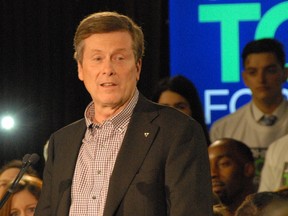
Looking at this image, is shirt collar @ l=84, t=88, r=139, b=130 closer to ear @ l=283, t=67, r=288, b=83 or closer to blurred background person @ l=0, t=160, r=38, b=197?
blurred background person @ l=0, t=160, r=38, b=197

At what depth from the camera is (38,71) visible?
5.98 metres

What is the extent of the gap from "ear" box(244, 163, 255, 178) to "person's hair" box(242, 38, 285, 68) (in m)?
0.74

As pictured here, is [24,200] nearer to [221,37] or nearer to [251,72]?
[251,72]

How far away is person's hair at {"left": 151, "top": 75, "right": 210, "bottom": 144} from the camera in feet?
16.6

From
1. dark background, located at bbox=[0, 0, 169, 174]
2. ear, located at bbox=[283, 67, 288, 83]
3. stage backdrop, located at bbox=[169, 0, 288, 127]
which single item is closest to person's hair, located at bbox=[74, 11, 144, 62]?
ear, located at bbox=[283, 67, 288, 83]

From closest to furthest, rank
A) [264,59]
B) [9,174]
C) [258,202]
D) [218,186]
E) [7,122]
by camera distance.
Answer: [258,202] < [9,174] < [218,186] < [264,59] < [7,122]

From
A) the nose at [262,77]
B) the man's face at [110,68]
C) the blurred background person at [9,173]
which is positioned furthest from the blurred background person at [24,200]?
the nose at [262,77]

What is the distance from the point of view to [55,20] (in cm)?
592

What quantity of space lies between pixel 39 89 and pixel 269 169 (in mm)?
1919

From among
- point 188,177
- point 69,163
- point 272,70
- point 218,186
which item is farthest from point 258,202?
point 272,70

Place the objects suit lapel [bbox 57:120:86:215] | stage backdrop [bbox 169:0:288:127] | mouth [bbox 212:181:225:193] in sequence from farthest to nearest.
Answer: stage backdrop [bbox 169:0:288:127] → mouth [bbox 212:181:225:193] → suit lapel [bbox 57:120:86:215]

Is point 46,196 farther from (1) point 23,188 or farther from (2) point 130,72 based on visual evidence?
(1) point 23,188

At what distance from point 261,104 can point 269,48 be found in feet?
1.20

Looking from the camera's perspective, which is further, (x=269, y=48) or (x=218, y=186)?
(x=269, y=48)
